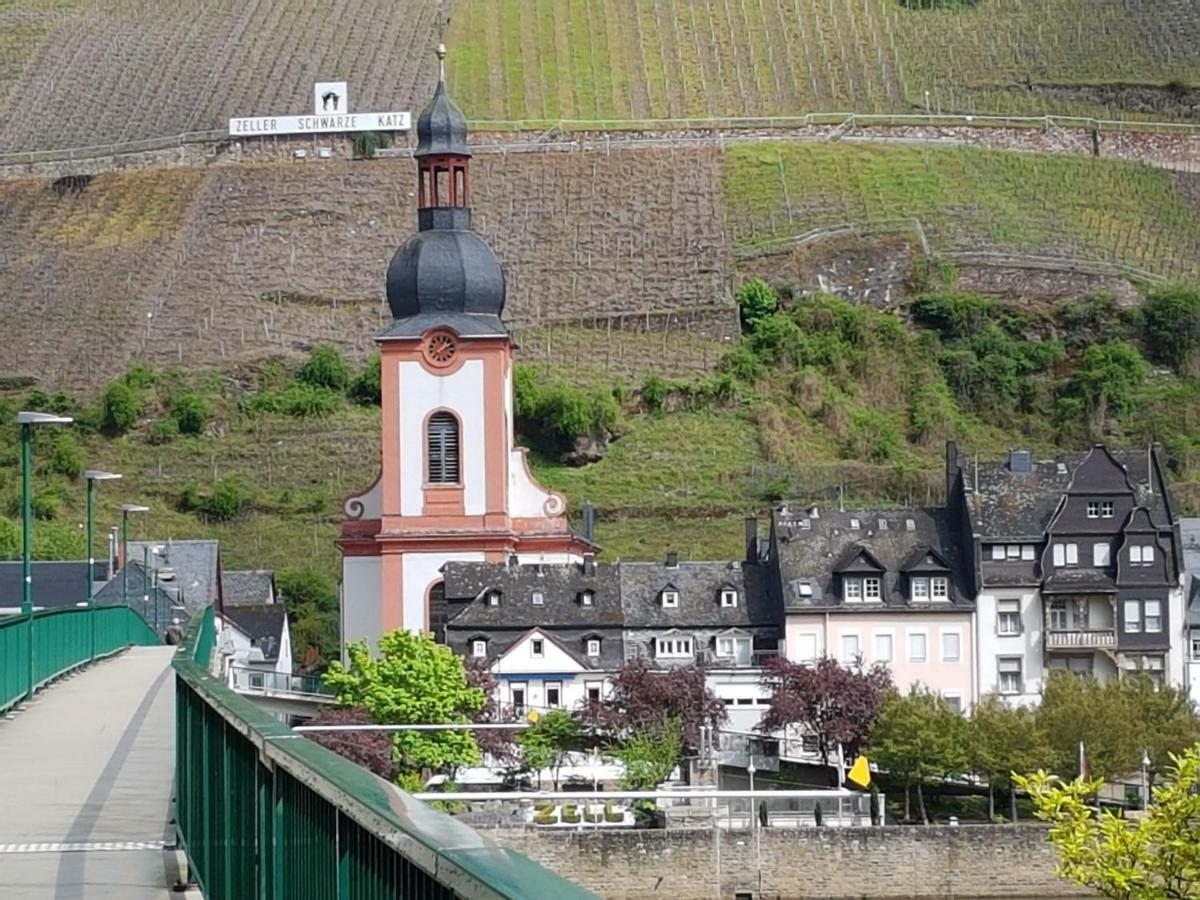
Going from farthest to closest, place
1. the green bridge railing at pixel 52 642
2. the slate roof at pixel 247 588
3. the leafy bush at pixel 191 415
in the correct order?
1. the leafy bush at pixel 191 415
2. the slate roof at pixel 247 588
3. the green bridge railing at pixel 52 642

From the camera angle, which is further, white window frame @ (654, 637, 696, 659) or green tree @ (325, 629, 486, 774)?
white window frame @ (654, 637, 696, 659)

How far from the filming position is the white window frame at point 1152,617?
60656 mm

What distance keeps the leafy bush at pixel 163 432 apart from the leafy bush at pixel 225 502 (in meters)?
7.83

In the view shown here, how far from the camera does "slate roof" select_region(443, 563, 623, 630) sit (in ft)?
196

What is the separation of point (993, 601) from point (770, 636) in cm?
473

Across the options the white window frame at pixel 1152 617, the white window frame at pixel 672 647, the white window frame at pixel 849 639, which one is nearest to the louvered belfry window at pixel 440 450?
the white window frame at pixel 672 647

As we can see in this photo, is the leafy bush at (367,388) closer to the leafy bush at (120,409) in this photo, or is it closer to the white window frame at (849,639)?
the leafy bush at (120,409)

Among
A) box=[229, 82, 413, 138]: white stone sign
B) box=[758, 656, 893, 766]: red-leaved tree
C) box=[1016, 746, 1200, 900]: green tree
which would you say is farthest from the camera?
box=[229, 82, 413, 138]: white stone sign

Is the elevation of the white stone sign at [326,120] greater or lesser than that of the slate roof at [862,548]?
greater

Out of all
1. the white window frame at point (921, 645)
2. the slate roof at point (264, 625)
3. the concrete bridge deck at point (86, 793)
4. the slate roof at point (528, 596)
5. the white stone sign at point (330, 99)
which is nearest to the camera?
the concrete bridge deck at point (86, 793)

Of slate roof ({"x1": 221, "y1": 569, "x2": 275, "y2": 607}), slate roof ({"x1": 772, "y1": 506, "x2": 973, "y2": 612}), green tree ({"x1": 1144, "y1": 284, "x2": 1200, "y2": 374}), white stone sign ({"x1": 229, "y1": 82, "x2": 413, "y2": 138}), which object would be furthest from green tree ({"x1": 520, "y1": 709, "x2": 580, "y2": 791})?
white stone sign ({"x1": 229, "y1": 82, "x2": 413, "y2": 138})

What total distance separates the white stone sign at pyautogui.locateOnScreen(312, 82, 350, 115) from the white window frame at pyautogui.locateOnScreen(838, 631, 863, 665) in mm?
63992

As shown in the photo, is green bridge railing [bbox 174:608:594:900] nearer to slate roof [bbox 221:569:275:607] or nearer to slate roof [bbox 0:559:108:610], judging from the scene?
slate roof [bbox 0:559:108:610]

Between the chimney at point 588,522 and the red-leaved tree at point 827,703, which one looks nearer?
the red-leaved tree at point 827,703
